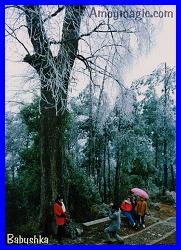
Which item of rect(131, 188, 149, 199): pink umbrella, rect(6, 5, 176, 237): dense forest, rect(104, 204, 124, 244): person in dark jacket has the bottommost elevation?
rect(104, 204, 124, 244): person in dark jacket

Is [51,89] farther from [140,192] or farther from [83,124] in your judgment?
[140,192]

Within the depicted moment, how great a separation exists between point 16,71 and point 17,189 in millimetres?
A: 2175

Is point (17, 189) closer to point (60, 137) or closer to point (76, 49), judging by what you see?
point (60, 137)

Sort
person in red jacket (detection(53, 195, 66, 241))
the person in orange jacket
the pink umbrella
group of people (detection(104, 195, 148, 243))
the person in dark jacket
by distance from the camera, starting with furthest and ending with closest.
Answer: the person in orange jacket, the pink umbrella, group of people (detection(104, 195, 148, 243)), person in red jacket (detection(53, 195, 66, 241)), the person in dark jacket

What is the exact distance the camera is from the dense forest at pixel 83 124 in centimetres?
907

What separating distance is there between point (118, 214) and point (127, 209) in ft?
1.72

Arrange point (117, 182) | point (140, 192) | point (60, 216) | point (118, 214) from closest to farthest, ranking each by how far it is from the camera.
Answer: point (118, 214) → point (60, 216) → point (140, 192) → point (117, 182)

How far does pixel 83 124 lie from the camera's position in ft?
31.0

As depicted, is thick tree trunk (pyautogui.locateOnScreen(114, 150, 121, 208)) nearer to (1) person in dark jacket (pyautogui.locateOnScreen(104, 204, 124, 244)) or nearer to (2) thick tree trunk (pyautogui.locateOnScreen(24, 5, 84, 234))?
(1) person in dark jacket (pyautogui.locateOnScreen(104, 204, 124, 244))

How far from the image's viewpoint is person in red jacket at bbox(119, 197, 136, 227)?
9367mm

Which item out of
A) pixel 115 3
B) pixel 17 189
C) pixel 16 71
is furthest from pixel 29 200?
pixel 115 3

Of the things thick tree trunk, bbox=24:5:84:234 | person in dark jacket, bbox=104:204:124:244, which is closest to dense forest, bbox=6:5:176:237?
thick tree trunk, bbox=24:5:84:234

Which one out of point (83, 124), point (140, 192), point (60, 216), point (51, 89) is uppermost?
point (51, 89)

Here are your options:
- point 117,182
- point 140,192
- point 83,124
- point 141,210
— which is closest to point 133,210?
point 141,210
